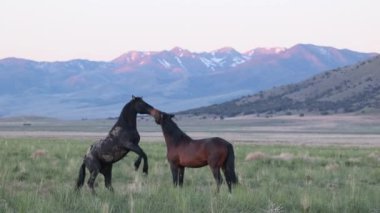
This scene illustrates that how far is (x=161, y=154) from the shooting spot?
27.8 meters

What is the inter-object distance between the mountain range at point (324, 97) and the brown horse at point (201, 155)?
261 feet

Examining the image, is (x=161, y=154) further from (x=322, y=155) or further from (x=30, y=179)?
(x=30, y=179)

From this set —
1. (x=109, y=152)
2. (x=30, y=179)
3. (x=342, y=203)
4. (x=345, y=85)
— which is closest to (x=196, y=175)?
(x=30, y=179)

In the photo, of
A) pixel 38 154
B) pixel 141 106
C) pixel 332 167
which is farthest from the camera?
pixel 38 154

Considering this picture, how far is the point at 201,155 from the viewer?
48.3 ft

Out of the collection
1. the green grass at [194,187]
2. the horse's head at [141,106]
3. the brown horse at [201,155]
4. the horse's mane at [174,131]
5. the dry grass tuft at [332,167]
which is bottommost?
the dry grass tuft at [332,167]

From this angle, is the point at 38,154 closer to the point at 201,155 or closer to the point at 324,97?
the point at 201,155

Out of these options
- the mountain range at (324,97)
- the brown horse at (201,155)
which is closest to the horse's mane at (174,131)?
the brown horse at (201,155)

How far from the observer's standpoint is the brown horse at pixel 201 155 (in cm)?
1463

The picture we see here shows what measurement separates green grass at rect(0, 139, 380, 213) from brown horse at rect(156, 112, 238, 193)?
30 centimetres

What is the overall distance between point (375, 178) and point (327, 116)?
7309 centimetres

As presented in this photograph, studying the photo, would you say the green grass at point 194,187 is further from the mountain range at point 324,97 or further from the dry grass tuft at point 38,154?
the mountain range at point 324,97

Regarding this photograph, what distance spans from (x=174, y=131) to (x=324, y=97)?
331 ft

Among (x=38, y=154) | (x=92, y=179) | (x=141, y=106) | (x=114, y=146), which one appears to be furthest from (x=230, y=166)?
(x=38, y=154)
